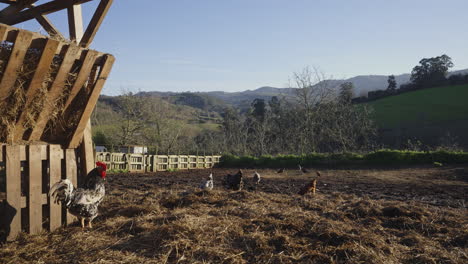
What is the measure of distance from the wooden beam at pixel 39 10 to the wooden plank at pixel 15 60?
134 centimetres

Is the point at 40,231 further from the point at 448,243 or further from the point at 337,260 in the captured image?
the point at 448,243

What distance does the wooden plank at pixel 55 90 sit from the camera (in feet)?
14.3

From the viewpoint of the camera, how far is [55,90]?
176 inches

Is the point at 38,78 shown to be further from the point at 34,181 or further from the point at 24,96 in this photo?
the point at 34,181

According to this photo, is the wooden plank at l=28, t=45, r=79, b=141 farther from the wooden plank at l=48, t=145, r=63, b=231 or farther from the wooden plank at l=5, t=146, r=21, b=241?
the wooden plank at l=5, t=146, r=21, b=241

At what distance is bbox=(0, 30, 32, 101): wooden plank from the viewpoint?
12.5ft

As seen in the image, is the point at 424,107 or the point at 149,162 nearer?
the point at 149,162

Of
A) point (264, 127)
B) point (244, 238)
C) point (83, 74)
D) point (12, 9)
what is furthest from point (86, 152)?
point (264, 127)

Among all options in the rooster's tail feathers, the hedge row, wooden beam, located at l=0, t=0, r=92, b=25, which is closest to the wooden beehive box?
the rooster's tail feathers

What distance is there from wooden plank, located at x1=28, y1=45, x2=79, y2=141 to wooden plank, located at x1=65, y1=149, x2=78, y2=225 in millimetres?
506

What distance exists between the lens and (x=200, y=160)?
27.8m

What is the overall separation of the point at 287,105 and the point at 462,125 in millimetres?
26350

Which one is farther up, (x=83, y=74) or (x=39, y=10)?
(x=39, y=10)

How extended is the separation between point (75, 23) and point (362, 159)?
77.8ft
